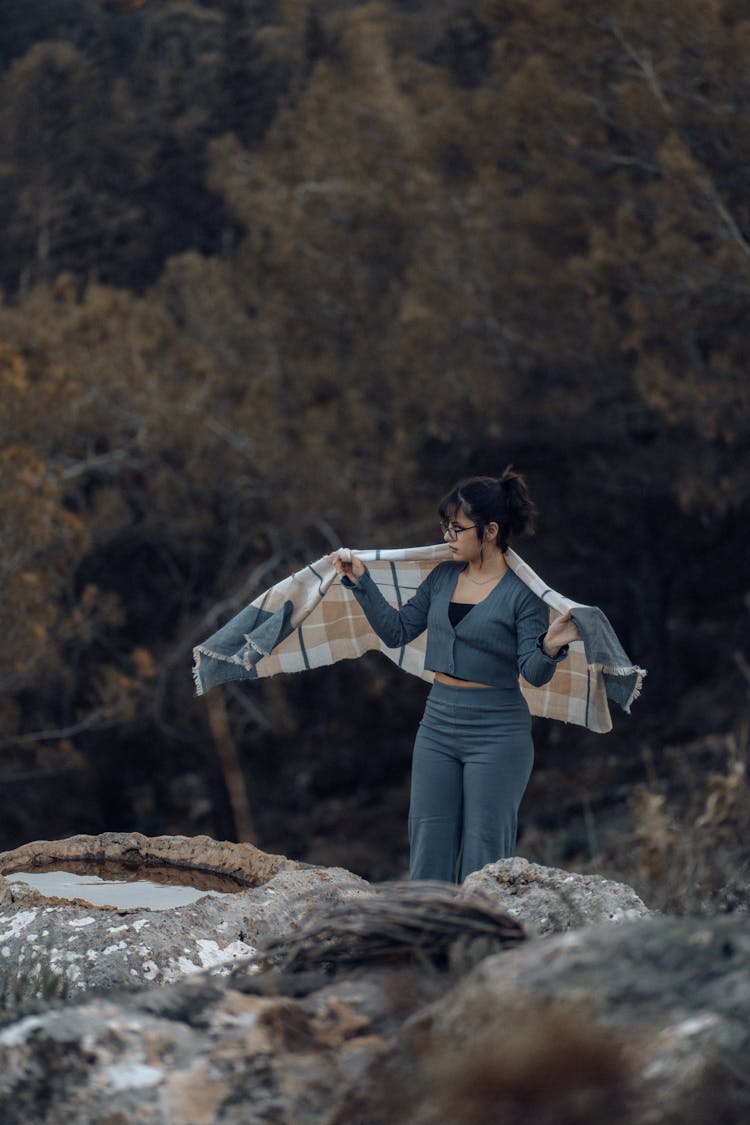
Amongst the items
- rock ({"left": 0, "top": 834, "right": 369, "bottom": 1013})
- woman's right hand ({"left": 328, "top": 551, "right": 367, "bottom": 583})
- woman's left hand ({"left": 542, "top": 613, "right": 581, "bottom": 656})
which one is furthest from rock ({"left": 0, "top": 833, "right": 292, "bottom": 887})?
woman's left hand ({"left": 542, "top": 613, "right": 581, "bottom": 656})

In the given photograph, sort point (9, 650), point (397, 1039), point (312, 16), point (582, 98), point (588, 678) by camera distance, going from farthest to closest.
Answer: point (312, 16), point (582, 98), point (9, 650), point (588, 678), point (397, 1039)

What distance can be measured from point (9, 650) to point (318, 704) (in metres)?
4.79

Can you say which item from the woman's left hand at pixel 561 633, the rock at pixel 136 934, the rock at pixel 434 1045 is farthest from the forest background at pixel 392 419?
the rock at pixel 434 1045

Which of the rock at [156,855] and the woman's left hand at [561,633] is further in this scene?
the rock at [156,855]

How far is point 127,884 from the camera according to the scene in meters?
4.56

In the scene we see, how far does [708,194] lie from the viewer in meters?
11.1

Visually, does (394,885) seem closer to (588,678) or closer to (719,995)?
(719,995)

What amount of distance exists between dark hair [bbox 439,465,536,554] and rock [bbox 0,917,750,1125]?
2.05 metres

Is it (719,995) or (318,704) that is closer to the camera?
(719,995)

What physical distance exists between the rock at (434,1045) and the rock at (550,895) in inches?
43.7

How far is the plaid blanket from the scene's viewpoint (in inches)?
185

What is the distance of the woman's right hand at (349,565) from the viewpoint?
4.69 metres

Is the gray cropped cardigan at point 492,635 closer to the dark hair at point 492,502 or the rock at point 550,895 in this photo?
the dark hair at point 492,502

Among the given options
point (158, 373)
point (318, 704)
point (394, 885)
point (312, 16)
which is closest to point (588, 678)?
point (394, 885)
